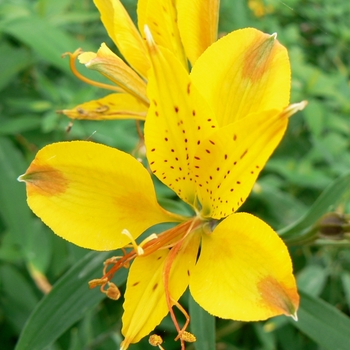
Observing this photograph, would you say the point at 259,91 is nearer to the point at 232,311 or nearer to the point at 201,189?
the point at 201,189

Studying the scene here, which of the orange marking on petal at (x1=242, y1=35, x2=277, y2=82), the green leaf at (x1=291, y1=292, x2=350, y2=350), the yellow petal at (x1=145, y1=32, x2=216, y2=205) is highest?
the orange marking on petal at (x1=242, y1=35, x2=277, y2=82)

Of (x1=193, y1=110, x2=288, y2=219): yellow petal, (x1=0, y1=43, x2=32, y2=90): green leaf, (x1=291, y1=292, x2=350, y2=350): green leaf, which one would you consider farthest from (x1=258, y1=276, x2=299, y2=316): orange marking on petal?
(x1=0, y1=43, x2=32, y2=90): green leaf

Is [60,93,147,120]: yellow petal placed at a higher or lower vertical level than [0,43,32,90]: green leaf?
higher

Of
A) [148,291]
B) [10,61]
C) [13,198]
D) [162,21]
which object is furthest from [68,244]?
[162,21]

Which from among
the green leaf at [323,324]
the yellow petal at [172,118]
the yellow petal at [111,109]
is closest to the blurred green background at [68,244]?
the green leaf at [323,324]

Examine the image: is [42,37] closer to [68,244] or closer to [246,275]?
[68,244]

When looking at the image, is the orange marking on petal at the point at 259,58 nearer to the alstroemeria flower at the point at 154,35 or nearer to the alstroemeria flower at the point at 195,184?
the alstroemeria flower at the point at 195,184

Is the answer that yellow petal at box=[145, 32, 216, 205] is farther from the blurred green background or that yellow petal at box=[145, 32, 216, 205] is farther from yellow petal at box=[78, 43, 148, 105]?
the blurred green background
